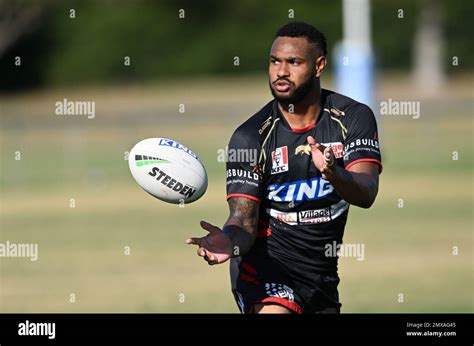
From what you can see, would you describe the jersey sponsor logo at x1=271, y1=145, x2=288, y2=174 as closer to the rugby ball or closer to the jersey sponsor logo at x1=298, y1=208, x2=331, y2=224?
the jersey sponsor logo at x1=298, y1=208, x2=331, y2=224

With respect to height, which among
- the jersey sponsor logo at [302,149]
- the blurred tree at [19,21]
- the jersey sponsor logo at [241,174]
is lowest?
the jersey sponsor logo at [241,174]

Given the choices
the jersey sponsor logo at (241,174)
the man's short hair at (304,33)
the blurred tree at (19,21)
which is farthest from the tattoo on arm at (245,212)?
the blurred tree at (19,21)

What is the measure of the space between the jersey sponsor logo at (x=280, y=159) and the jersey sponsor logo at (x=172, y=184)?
0.65 meters

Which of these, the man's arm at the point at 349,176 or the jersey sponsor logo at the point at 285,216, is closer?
the man's arm at the point at 349,176

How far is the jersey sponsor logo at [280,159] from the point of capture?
26.0 feet

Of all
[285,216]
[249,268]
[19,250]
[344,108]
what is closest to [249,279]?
[249,268]

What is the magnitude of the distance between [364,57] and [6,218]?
42.6ft

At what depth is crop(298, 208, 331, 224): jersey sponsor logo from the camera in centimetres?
805

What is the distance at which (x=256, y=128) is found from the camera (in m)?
8.00

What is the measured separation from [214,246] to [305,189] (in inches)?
40.8

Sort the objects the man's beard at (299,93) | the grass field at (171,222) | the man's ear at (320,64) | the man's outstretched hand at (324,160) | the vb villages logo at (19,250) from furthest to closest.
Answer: the vb villages logo at (19,250)
the grass field at (171,222)
the man's ear at (320,64)
the man's beard at (299,93)
the man's outstretched hand at (324,160)

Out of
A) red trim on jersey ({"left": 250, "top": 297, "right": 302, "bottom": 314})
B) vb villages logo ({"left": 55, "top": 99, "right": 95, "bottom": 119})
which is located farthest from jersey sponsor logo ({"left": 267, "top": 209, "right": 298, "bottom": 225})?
vb villages logo ({"left": 55, "top": 99, "right": 95, "bottom": 119})

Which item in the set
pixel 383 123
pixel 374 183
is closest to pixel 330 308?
pixel 374 183

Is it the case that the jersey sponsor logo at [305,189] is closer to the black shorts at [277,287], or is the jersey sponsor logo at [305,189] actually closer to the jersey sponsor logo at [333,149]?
the jersey sponsor logo at [333,149]
